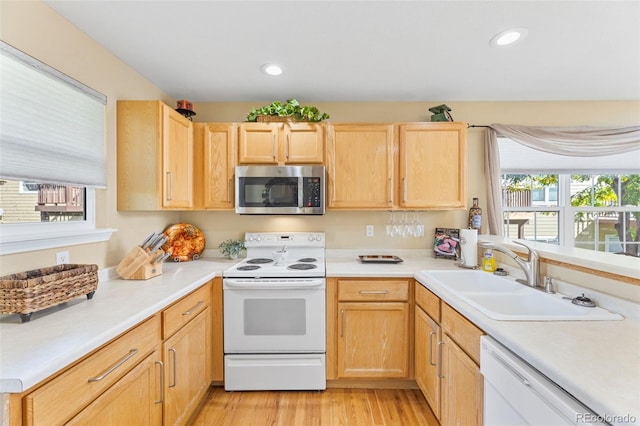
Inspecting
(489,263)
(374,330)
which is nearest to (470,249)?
(489,263)

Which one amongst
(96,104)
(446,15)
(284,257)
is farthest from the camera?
(284,257)

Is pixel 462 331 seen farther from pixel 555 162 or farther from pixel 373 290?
pixel 555 162

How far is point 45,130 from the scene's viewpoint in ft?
4.84

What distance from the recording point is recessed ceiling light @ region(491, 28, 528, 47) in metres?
1.69

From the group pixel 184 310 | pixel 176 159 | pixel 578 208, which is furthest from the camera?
pixel 578 208

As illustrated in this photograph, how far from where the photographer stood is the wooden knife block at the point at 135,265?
186cm

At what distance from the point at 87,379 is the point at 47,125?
4.16 feet

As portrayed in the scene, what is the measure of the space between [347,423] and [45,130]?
2411mm

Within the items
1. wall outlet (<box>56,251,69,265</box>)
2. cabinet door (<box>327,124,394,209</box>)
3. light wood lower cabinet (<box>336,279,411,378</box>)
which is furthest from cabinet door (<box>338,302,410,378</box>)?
wall outlet (<box>56,251,69,265</box>)

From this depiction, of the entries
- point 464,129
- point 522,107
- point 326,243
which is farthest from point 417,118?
point 326,243

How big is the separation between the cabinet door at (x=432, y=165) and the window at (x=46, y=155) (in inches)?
87.3

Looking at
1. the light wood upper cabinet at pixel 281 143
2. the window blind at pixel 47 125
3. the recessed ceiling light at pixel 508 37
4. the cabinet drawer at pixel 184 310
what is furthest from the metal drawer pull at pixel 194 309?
the recessed ceiling light at pixel 508 37

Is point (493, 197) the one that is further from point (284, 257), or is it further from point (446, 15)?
point (284, 257)

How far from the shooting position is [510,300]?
5.46ft
